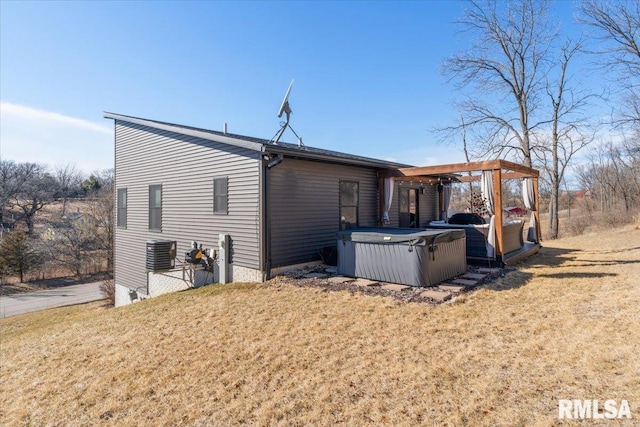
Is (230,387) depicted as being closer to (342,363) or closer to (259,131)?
(342,363)

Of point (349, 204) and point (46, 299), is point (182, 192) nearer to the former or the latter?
point (349, 204)

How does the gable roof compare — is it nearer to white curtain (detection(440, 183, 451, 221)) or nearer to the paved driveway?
white curtain (detection(440, 183, 451, 221))

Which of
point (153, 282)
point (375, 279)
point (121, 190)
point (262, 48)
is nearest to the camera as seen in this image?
point (375, 279)

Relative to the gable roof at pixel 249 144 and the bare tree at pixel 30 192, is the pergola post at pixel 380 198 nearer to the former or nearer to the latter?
the gable roof at pixel 249 144

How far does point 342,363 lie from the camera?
3.33 metres

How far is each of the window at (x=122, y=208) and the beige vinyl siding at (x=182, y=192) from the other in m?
0.29

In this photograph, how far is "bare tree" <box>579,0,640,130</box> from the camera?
11789mm

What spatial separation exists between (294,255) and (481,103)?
15.0 metres

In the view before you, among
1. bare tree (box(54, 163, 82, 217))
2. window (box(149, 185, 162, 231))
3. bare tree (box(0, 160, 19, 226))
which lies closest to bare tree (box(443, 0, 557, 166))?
window (box(149, 185, 162, 231))

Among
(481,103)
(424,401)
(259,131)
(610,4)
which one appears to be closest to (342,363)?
(424,401)

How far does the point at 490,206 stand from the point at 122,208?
12.0 meters

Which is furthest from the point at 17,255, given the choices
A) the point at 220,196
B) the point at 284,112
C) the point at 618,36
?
the point at 618,36

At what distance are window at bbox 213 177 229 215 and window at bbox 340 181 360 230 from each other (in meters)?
3.16

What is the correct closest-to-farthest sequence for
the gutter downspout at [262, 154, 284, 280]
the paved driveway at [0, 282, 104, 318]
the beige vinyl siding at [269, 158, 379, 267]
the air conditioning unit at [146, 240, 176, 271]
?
1. the gutter downspout at [262, 154, 284, 280]
2. the beige vinyl siding at [269, 158, 379, 267]
3. the air conditioning unit at [146, 240, 176, 271]
4. the paved driveway at [0, 282, 104, 318]
